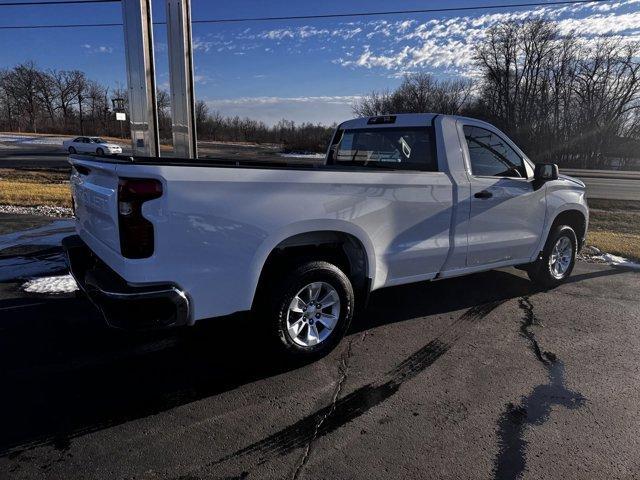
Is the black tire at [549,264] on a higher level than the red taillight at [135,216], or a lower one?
lower

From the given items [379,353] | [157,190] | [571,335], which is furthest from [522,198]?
[157,190]

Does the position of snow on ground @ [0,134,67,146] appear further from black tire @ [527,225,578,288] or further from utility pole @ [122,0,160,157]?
black tire @ [527,225,578,288]

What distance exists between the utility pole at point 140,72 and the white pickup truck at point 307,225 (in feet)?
Result: 12.5

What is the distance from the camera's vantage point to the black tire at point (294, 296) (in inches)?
138

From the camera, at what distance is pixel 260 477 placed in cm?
252

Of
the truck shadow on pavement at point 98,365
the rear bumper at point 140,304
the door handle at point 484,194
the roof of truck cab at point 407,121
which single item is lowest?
the truck shadow on pavement at point 98,365

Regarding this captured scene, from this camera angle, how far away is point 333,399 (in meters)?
3.33

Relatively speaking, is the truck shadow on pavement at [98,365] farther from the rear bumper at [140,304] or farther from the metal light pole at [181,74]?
the metal light pole at [181,74]

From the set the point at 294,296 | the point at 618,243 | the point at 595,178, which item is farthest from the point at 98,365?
the point at 595,178

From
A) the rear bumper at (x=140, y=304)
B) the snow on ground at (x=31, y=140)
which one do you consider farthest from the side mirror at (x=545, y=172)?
the snow on ground at (x=31, y=140)

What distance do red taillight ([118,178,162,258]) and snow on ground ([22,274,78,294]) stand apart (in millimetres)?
Result: 2897

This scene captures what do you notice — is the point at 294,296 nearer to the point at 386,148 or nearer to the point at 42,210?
the point at 386,148

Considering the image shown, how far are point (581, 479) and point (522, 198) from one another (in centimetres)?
331

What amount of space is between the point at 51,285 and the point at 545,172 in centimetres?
581
